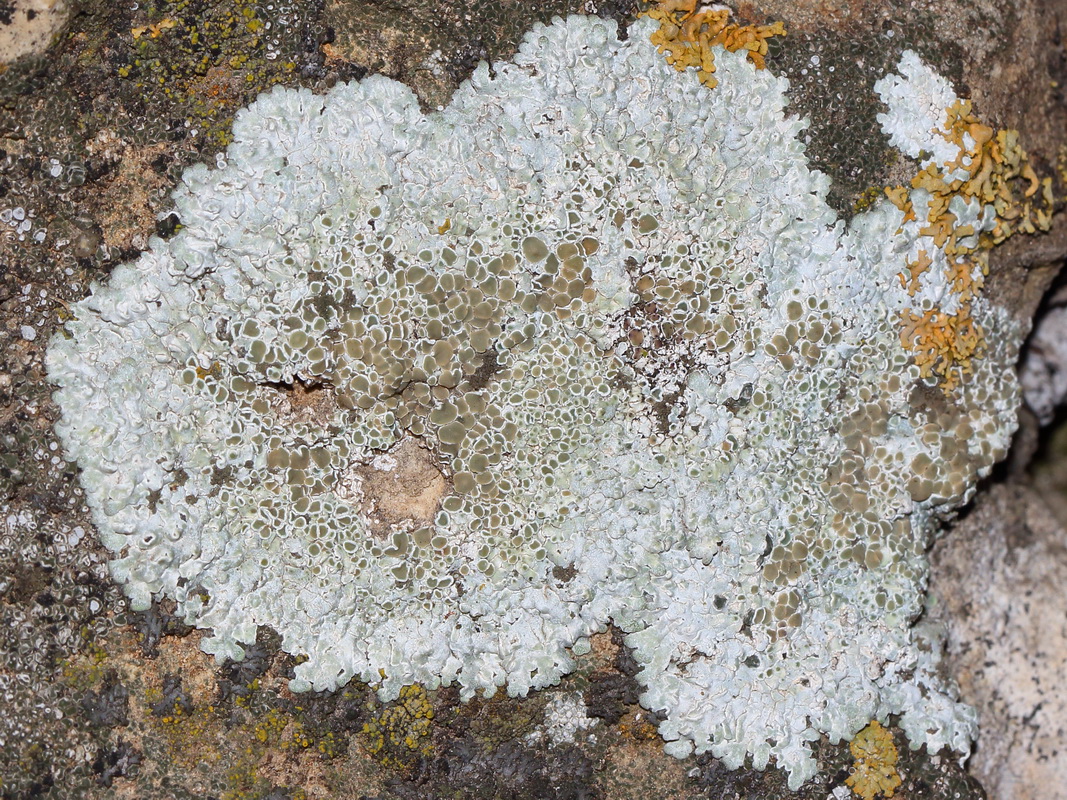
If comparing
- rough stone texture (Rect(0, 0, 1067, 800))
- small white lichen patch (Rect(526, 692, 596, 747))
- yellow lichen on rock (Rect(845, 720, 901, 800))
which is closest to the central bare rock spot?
rough stone texture (Rect(0, 0, 1067, 800))

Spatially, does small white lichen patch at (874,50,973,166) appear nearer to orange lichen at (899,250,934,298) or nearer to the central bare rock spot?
orange lichen at (899,250,934,298)

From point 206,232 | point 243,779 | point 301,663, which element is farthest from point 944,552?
point 206,232

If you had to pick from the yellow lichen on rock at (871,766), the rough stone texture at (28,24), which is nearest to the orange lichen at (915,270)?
the yellow lichen on rock at (871,766)

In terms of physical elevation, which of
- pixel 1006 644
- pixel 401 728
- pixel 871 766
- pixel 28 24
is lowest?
pixel 871 766

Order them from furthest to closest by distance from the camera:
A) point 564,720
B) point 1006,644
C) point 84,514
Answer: point 1006,644 < point 564,720 < point 84,514

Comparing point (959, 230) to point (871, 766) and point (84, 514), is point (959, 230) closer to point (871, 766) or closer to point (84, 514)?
point (871, 766)

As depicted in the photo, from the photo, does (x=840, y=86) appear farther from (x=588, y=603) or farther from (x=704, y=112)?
(x=588, y=603)

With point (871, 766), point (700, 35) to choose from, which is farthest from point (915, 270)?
point (871, 766)
